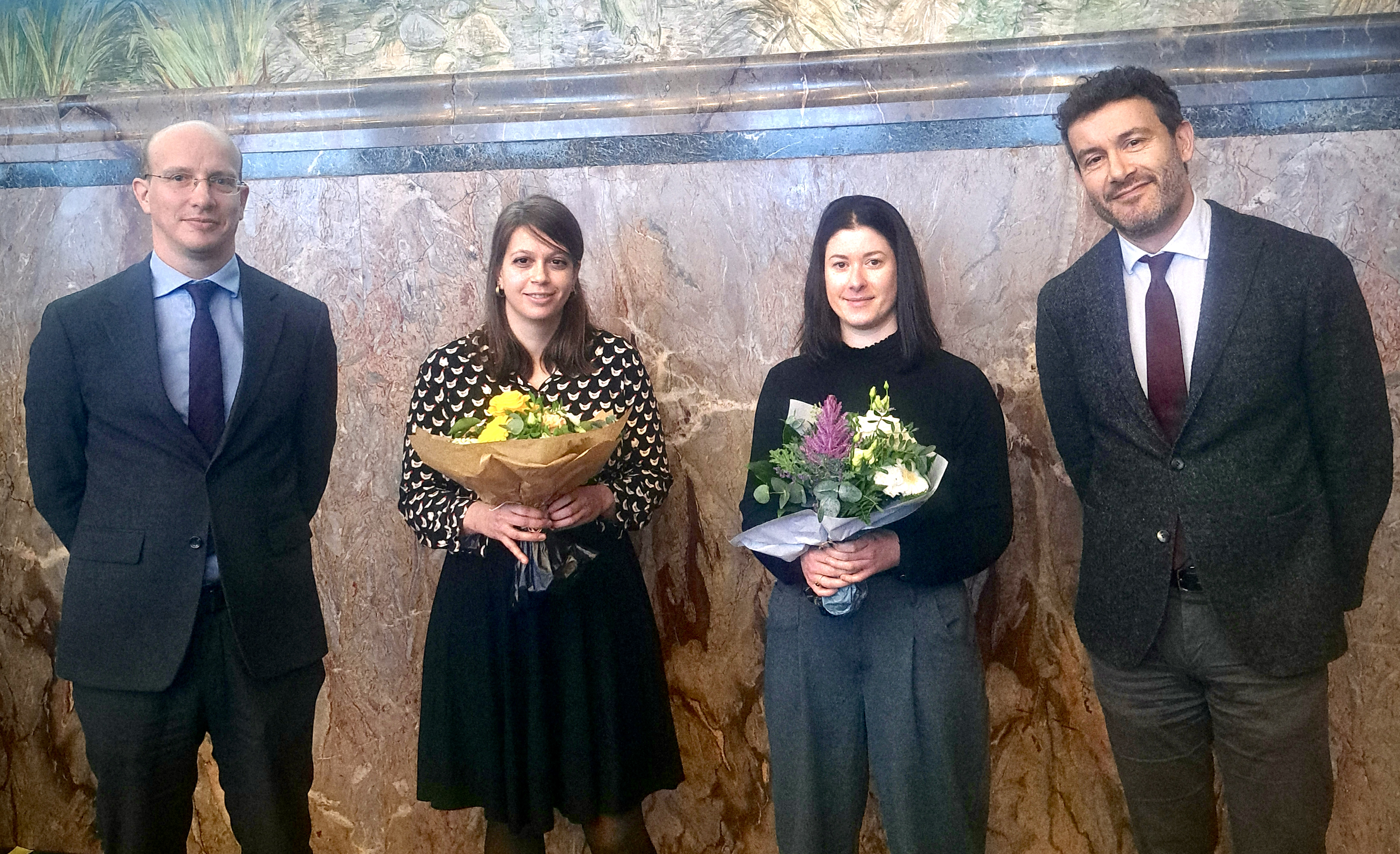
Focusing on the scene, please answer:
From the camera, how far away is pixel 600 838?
2.44m

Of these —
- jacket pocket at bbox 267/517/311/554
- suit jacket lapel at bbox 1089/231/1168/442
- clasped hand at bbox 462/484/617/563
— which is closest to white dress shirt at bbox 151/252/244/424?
jacket pocket at bbox 267/517/311/554

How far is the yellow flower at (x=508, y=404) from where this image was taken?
6.82ft

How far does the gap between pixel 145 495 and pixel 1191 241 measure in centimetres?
233

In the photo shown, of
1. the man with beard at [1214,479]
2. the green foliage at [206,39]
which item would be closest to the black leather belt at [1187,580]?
the man with beard at [1214,479]

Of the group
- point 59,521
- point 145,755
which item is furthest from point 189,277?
point 145,755

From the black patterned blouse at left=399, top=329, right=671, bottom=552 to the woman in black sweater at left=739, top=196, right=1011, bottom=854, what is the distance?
0.34 m

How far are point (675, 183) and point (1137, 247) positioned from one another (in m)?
1.23

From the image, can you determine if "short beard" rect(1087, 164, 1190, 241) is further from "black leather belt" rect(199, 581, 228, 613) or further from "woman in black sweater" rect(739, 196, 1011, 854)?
"black leather belt" rect(199, 581, 228, 613)

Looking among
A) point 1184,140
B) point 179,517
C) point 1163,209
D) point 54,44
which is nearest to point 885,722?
point 1163,209

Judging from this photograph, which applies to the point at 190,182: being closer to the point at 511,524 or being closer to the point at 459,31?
the point at 459,31

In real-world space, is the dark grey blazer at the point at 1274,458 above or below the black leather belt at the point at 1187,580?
above

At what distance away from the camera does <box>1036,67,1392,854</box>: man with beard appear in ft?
6.58

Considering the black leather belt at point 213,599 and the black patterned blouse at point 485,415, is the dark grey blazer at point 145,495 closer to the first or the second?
the black leather belt at point 213,599

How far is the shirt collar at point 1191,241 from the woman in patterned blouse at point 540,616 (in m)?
1.15
